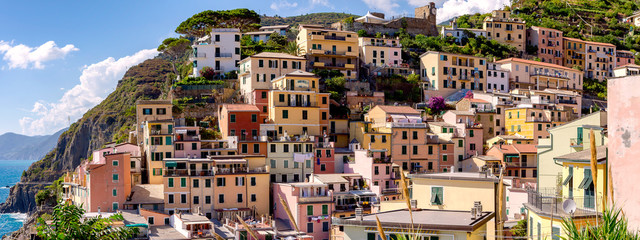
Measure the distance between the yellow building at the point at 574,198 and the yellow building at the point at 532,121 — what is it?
131ft

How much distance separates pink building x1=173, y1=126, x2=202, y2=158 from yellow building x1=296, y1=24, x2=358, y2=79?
22.1 m

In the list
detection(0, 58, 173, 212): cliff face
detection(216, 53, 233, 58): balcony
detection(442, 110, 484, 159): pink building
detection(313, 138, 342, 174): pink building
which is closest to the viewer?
detection(313, 138, 342, 174): pink building

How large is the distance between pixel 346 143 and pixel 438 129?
355 inches

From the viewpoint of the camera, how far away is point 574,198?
19766 millimetres

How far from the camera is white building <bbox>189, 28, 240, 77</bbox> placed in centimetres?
6349

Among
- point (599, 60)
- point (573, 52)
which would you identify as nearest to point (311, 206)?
point (573, 52)

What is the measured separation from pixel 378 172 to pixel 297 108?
32.3ft

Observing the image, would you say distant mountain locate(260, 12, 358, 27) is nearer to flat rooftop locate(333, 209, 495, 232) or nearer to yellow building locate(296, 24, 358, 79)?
yellow building locate(296, 24, 358, 79)

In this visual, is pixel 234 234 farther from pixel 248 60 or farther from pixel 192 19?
pixel 192 19

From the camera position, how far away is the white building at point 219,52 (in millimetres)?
63494

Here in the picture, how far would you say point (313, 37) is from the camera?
225ft

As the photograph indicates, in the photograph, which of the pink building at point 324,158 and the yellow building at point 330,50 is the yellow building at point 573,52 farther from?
the pink building at point 324,158

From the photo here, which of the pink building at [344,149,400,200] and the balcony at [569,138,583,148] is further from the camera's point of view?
the pink building at [344,149,400,200]

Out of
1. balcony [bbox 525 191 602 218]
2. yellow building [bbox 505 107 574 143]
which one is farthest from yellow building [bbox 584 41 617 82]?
balcony [bbox 525 191 602 218]
